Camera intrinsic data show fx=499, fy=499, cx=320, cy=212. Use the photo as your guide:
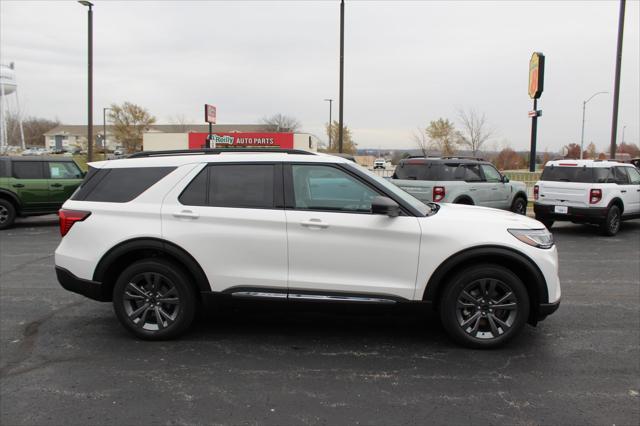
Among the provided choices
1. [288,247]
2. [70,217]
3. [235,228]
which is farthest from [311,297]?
→ [70,217]

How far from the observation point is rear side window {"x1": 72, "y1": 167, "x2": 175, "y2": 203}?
4617 millimetres

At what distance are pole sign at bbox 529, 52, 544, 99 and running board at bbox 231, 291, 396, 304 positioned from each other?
1797 cm

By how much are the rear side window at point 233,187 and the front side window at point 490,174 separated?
28.9 ft

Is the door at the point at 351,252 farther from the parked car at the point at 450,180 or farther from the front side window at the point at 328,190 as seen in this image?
the parked car at the point at 450,180

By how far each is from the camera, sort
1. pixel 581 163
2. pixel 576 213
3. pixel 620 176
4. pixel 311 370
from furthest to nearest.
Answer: pixel 620 176, pixel 581 163, pixel 576 213, pixel 311 370

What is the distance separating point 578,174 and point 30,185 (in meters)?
12.9

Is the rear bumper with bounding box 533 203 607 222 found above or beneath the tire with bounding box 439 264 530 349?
above

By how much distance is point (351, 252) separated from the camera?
427cm

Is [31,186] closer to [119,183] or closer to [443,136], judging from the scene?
[119,183]

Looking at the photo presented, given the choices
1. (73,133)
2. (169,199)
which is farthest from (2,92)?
(169,199)

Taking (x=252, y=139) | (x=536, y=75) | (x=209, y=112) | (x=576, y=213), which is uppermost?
(x=536, y=75)

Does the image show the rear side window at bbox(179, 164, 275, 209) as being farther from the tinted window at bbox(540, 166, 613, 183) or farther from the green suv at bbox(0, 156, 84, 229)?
the green suv at bbox(0, 156, 84, 229)

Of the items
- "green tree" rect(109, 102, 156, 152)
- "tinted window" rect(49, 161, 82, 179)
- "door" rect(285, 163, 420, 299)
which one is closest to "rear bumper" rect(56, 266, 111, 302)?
"door" rect(285, 163, 420, 299)

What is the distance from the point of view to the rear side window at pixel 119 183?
15.1 ft
